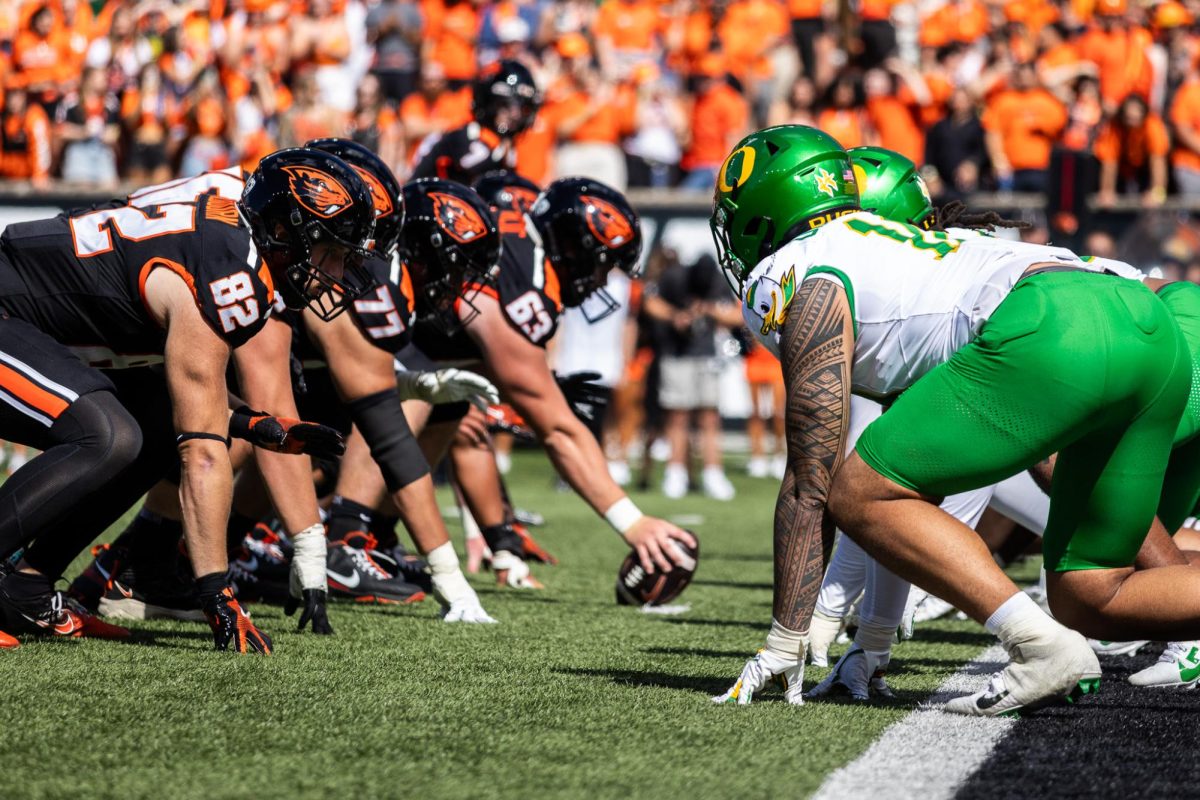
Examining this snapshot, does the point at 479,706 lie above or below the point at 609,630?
above

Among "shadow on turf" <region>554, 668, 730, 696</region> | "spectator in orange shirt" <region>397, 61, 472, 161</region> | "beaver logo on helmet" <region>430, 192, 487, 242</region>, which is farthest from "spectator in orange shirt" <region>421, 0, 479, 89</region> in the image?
"shadow on turf" <region>554, 668, 730, 696</region>

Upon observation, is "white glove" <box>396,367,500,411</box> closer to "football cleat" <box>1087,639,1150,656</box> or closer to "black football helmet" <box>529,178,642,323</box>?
"black football helmet" <box>529,178,642,323</box>

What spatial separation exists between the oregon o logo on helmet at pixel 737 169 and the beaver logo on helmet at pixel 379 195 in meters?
1.39

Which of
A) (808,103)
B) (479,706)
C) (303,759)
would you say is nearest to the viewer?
(303,759)

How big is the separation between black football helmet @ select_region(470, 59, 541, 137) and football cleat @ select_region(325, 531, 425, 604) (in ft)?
8.93

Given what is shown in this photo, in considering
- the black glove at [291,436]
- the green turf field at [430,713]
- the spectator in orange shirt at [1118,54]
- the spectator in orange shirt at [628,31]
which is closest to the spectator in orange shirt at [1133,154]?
the spectator in orange shirt at [1118,54]

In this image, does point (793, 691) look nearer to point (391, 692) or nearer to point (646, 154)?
point (391, 692)

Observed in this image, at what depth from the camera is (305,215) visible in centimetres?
469

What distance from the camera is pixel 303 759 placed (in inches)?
131

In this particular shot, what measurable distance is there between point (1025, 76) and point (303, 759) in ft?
38.5

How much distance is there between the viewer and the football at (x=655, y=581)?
5840 millimetres

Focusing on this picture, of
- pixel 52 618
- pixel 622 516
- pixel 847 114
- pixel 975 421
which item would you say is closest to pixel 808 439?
pixel 975 421

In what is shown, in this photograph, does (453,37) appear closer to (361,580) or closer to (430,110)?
(430,110)

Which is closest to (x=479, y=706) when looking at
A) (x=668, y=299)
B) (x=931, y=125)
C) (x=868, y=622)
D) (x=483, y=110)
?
(x=868, y=622)
